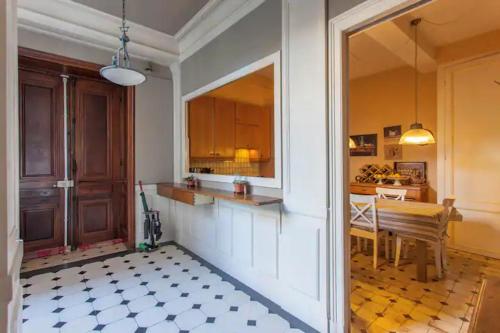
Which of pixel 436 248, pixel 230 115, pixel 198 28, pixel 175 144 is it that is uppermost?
pixel 198 28

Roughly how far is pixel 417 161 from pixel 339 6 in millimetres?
3828

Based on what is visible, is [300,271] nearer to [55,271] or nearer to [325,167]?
[325,167]

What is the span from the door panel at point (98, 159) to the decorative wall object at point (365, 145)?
4642mm

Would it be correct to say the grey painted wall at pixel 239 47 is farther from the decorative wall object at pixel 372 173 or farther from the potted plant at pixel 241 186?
the decorative wall object at pixel 372 173

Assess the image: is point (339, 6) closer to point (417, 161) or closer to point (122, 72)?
point (122, 72)

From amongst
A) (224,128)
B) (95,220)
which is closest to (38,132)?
(95,220)

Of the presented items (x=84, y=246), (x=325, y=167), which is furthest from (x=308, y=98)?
(x=84, y=246)

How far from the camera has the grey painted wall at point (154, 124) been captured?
4027 millimetres

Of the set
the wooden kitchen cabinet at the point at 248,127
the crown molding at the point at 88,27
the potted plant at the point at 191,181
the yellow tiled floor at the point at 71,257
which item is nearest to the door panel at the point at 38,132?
the crown molding at the point at 88,27

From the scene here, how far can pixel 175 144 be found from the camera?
4340mm

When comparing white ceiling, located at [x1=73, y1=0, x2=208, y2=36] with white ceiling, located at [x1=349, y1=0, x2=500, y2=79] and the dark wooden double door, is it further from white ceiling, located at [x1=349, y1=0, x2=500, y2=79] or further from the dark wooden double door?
white ceiling, located at [x1=349, y1=0, x2=500, y2=79]

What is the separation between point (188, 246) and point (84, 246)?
1.75m

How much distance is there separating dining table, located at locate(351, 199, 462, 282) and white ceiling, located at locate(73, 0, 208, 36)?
3419 millimetres

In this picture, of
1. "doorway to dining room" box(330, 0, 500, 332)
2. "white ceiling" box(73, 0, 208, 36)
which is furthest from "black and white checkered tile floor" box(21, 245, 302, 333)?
"white ceiling" box(73, 0, 208, 36)
